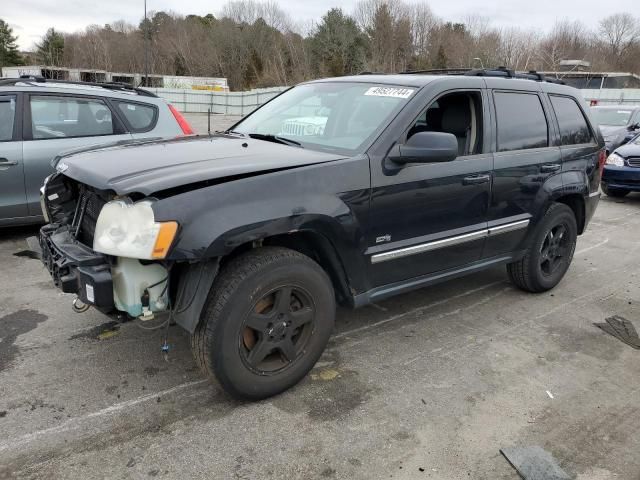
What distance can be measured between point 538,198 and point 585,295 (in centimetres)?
120

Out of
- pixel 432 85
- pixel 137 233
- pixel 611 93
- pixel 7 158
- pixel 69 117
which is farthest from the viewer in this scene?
pixel 611 93

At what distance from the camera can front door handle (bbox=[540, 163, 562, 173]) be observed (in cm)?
437

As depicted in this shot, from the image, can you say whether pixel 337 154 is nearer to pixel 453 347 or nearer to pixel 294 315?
pixel 294 315

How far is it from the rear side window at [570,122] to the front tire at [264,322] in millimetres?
2806

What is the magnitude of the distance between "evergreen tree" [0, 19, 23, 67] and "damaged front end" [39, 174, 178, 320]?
89542 mm

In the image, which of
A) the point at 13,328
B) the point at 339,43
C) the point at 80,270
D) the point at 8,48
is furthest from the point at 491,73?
the point at 8,48

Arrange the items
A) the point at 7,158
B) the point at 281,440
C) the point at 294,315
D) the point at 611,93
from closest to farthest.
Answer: the point at 281,440 → the point at 294,315 → the point at 7,158 → the point at 611,93

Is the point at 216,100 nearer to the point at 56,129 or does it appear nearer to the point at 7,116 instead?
the point at 56,129

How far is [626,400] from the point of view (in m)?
3.24

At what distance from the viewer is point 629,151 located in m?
9.99

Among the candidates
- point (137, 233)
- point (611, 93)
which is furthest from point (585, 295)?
point (611, 93)

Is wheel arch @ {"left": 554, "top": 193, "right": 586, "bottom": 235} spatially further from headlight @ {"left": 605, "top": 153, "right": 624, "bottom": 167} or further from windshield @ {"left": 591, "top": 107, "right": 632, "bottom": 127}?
windshield @ {"left": 591, "top": 107, "right": 632, "bottom": 127}

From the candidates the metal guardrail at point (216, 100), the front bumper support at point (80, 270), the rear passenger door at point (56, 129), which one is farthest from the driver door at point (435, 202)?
the metal guardrail at point (216, 100)

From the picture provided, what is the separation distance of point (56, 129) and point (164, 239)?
13.2 ft
